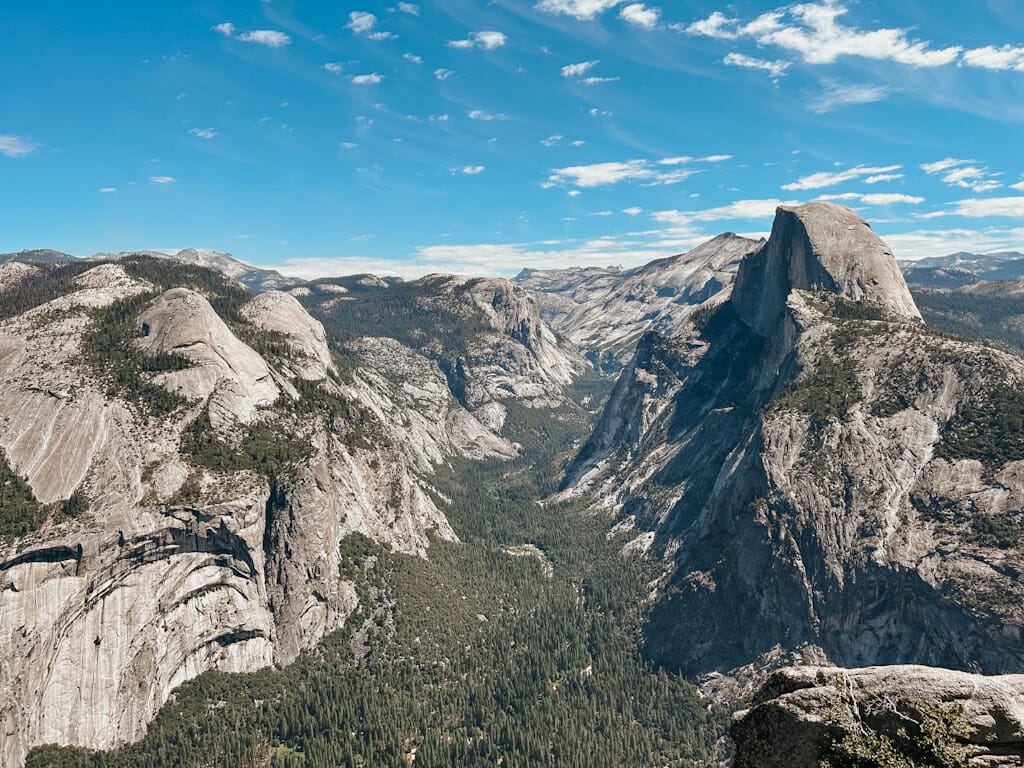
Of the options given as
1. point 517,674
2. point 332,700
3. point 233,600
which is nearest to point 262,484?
point 233,600

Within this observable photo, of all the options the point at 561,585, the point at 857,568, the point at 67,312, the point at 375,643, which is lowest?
the point at 561,585

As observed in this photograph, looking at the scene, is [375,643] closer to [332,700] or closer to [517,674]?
[332,700]

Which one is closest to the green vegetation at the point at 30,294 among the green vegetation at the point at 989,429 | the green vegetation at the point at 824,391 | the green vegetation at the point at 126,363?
the green vegetation at the point at 126,363

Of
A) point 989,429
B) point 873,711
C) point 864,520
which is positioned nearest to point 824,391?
point 989,429

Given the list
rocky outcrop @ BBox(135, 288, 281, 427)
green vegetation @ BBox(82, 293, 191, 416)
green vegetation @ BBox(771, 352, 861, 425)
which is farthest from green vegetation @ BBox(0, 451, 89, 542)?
green vegetation @ BBox(771, 352, 861, 425)

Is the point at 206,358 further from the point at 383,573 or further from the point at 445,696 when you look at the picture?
the point at 445,696

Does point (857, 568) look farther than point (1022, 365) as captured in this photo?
No
